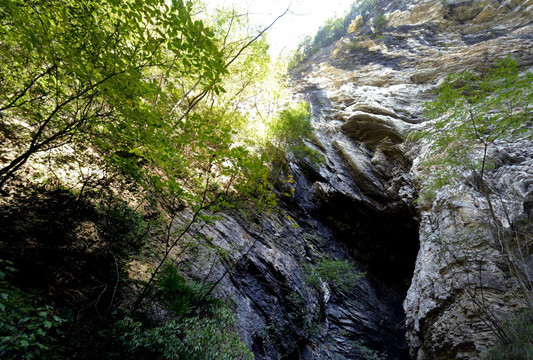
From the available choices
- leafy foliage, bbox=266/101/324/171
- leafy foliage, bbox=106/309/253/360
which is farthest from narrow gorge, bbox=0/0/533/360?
leafy foliage, bbox=266/101/324/171

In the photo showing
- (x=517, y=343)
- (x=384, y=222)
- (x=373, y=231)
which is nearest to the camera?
(x=517, y=343)

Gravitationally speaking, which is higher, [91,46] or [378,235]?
[378,235]

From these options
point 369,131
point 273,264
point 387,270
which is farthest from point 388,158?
point 273,264

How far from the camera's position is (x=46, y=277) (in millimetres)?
2779

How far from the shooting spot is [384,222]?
1391 centimetres

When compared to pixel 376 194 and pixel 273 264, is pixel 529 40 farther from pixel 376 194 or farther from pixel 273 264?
pixel 273 264

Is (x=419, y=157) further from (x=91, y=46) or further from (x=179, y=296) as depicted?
(x=91, y=46)

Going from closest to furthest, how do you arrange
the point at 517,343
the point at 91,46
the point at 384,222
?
the point at 91,46, the point at 517,343, the point at 384,222

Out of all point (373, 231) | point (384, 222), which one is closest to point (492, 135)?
point (384, 222)

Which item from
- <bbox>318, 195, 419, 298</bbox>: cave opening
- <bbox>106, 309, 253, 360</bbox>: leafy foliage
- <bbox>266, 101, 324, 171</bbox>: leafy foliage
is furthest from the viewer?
<bbox>318, 195, 419, 298</bbox>: cave opening

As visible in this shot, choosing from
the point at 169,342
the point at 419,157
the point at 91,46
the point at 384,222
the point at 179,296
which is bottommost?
the point at 169,342

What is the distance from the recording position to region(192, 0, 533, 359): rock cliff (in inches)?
267

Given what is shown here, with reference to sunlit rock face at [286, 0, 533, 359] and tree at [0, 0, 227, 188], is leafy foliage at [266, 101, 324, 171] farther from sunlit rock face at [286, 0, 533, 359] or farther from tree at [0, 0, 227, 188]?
tree at [0, 0, 227, 188]

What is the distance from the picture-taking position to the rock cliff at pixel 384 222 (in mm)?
6781
